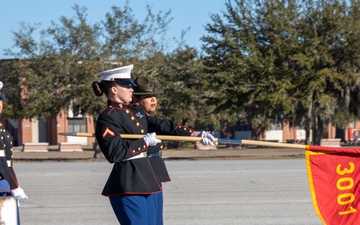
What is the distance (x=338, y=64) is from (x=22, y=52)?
12699 mm

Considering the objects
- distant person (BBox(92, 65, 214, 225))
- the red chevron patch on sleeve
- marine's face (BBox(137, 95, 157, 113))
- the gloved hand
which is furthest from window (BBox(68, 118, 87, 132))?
the red chevron patch on sleeve

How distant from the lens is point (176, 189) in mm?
14969

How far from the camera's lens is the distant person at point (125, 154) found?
19.1ft

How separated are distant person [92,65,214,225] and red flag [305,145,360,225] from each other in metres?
0.94

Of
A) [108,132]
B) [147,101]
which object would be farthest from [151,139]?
[147,101]

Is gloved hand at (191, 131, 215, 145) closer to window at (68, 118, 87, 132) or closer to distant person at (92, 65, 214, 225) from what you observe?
distant person at (92, 65, 214, 225)

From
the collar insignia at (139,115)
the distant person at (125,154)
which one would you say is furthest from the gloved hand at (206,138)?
the collar insignia at (139,115)

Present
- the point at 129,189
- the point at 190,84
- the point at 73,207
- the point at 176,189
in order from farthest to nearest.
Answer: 1. the point at 190,84
2. the point at 176,189
3. the point at 73,207
4. the point at 129,189

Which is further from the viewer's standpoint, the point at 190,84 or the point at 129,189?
the point at 190,84

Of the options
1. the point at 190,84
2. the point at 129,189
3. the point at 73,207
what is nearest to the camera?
the point at 129,189

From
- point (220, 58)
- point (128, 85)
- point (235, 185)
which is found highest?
point (220, 58)

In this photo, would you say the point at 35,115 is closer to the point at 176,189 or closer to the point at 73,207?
the point at 176,189

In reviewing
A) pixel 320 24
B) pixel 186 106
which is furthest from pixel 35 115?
pixel 320 24

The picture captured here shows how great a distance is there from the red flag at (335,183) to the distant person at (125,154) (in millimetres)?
942
